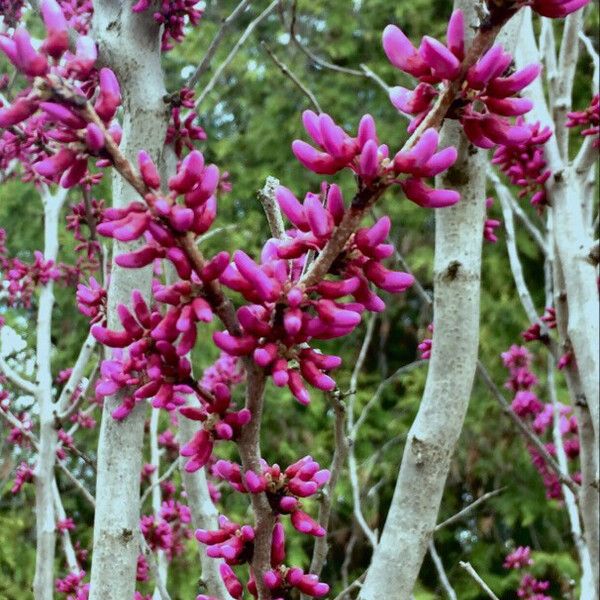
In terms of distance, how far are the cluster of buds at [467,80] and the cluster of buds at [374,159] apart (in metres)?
0.08

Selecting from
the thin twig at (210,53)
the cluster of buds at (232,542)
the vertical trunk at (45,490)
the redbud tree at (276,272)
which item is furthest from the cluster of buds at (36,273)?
the cluster of buds at (232,542)

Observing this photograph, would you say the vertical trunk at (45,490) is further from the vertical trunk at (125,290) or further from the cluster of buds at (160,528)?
the vertical trunk at (125,290)

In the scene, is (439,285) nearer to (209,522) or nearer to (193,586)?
(209,522)

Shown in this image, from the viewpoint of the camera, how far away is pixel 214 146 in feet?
29.0

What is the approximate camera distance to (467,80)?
88cm

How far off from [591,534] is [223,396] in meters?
1.90

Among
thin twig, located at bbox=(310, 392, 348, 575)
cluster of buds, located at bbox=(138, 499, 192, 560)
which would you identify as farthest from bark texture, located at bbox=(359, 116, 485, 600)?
cluster of buds, located at bbox=(138, 499, 192, 560)

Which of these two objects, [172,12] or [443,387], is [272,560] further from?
[172,12]

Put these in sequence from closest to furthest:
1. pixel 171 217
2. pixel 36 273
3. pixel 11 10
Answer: pixel 171 217 → pixel 11 10 → pixel 36 273

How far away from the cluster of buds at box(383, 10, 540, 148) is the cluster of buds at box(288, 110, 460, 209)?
0.27 feet

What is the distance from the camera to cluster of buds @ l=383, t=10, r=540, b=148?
33.9 inches

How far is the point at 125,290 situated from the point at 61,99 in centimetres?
87

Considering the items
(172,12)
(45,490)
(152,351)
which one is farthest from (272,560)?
(45,490)

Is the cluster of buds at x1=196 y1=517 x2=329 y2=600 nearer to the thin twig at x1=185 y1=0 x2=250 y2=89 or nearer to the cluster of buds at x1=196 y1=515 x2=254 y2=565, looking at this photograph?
the cluster of buds at x1=196 y1=515 x2=254 y2=565
